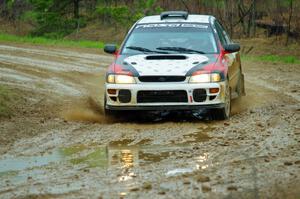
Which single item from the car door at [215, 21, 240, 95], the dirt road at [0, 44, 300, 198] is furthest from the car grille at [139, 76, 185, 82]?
the car door at [215, 21, 240, 95]

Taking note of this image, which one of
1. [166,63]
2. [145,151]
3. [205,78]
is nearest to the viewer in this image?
[145,151]

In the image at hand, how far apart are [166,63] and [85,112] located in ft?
7.15

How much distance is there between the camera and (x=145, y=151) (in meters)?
8.05

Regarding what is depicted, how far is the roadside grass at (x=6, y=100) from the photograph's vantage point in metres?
11.1

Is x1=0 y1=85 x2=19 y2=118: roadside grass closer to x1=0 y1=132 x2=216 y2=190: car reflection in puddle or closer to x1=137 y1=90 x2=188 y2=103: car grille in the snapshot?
x1=137 y1=90 x2=188 y2=103: car grille

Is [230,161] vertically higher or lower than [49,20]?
higher

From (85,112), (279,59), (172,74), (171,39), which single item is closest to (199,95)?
(172,74)

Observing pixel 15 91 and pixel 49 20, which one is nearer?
pixel 15 91

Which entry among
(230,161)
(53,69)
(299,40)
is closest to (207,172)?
(230,161)

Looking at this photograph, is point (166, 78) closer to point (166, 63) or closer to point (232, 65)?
point (166, 63)

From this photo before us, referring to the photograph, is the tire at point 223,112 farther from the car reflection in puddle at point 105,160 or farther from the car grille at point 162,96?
the car reflection in puddle at point 105,160

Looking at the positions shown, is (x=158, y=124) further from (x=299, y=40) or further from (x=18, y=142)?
(x=299, y=40)

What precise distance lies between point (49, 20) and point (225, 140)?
28575mm

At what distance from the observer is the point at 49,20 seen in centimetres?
3603
